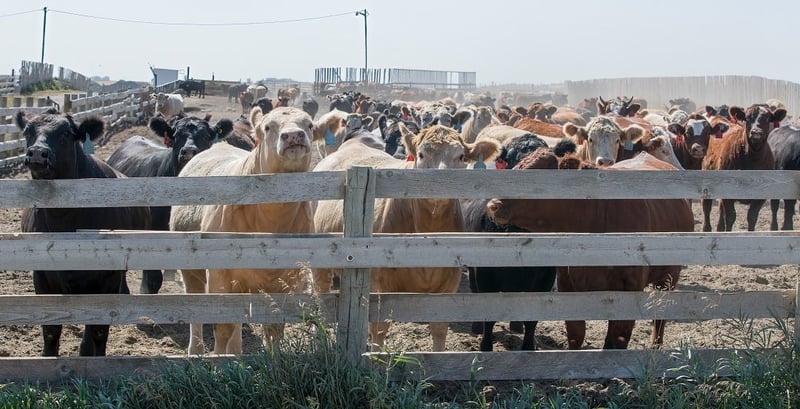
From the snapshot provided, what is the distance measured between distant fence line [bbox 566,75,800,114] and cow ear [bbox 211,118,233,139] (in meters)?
41.0

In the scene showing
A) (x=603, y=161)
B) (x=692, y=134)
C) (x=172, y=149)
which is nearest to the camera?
(x=603, y=161)

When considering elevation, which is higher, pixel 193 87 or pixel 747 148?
pixel 193 87

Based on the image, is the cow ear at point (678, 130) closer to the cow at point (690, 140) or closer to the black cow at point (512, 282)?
the cow at point (690, 140)

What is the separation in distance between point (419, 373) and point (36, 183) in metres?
2.32

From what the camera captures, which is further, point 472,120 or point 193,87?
point 193,87

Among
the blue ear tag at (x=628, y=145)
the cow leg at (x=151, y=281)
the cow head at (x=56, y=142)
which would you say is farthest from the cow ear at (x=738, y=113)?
the cow head at (x=56, y=142)

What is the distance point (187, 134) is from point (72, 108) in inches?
714

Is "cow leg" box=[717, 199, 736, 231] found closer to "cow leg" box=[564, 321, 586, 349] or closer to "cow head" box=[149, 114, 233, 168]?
"cow head" box=[149, 114, 233, 168]

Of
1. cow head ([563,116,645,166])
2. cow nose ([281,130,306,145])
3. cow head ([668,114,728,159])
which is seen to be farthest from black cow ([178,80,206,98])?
cow nose ([281,130,306,145])

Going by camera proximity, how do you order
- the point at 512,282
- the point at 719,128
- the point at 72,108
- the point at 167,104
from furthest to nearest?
the point at 167,104 < the point at 72,108 < the point at 719,128 < the point at 512,282

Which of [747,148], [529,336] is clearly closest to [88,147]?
[529,336]

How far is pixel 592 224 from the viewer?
244 inches

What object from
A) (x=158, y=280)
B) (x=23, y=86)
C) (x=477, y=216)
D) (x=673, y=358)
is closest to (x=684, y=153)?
(x=477, y=216)

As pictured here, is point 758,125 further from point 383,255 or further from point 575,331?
point 383,255
